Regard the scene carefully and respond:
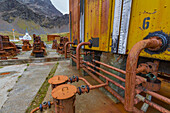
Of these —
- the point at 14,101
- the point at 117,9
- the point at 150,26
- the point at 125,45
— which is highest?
the point at 117,9

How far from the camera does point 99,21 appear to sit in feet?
7.84

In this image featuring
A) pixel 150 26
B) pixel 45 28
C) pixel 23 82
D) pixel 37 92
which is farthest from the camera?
pixel 45 28

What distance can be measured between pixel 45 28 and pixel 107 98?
89.3m

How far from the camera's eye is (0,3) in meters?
67.0

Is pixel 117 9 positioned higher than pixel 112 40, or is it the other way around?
pixel 117 9

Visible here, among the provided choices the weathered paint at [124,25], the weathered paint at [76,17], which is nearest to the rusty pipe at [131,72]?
the weathered paint at [124,25]

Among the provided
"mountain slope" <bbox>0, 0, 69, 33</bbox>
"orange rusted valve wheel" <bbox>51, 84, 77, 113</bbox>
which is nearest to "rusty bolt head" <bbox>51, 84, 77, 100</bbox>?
"orange rusted valve wheel" <bbox>51, 84, 77, 113</bbox>

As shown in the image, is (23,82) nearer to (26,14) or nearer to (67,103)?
(67,103)

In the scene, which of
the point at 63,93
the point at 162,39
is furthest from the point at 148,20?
the point at 63,93

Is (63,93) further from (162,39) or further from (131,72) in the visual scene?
(162,39)

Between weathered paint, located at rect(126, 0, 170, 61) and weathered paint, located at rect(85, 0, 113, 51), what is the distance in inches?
24.2

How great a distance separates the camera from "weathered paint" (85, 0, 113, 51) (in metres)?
2.06

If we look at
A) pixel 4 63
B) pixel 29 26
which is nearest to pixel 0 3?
pixel 29 26

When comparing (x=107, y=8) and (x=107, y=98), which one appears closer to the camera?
(x=107, y=8)
